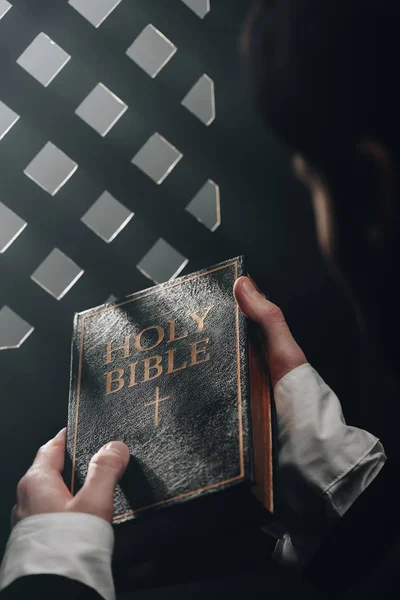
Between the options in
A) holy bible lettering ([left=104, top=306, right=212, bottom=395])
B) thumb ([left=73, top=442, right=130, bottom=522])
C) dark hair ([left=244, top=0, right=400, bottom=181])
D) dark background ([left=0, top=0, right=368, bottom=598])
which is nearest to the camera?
dark hair ([left=244, top=0, right=400, bottom=181])

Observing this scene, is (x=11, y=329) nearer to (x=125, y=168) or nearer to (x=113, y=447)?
(x=125, y=168)

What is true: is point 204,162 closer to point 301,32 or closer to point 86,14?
point 86,14

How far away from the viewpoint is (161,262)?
927mm

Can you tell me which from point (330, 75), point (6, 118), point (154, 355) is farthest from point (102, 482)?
point (6, 118)

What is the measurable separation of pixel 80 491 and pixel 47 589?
9cm

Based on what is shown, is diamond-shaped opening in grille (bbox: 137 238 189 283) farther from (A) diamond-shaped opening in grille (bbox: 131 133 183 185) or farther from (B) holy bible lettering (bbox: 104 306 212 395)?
(B) holy bible lettering (bbox: 104 306 212 395)

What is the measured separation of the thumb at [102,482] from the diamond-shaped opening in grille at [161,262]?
366mm

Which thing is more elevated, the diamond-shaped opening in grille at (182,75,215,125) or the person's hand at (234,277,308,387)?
the diamond-shaped opening in grille at (182,75,215,125)

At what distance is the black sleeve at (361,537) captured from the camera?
2.02ft

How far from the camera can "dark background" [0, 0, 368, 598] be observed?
3.01 ft

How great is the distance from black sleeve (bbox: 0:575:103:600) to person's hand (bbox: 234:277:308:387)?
29cm

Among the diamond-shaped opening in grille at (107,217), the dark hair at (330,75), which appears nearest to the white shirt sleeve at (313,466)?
the dark hair at (330,75)

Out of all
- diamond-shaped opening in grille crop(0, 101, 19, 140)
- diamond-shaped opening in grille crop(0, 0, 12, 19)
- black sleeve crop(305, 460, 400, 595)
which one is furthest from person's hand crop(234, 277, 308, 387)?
diamond-shaped opening in grille crop(0, 0, 12, 19)

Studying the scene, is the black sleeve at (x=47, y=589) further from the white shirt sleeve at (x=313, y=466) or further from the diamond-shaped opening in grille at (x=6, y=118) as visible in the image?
the diamond-shaped opening in grille at (x=6, y=118)
